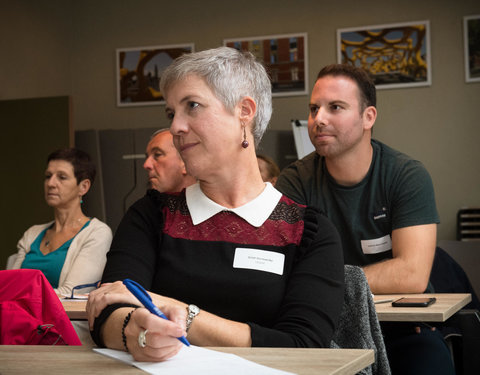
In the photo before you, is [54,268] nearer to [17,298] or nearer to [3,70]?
[17,298]

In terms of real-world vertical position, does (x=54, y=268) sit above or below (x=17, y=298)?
below

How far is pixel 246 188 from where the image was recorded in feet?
5.57

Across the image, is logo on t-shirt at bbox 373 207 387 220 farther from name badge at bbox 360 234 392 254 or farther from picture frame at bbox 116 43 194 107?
picture frame at bbox 116 43 194 107

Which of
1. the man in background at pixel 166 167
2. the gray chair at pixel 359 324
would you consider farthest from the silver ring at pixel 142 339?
the man in background at pixel 166 167

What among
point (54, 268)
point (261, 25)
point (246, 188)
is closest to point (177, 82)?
point (246, 188)

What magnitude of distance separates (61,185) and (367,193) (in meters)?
2.36

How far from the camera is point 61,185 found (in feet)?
13.9

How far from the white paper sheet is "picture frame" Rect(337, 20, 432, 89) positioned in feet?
19.5

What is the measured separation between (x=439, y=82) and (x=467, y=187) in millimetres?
1152

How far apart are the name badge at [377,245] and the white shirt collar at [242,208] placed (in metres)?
1.02

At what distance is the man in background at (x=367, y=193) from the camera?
2412mm

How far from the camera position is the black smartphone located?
80.9 inches

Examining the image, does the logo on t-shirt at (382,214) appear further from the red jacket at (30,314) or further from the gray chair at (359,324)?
the red jacket at (30,314)

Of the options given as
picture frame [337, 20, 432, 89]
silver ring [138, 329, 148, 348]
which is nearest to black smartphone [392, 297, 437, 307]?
silver ring [138, 329, 148, 348]
